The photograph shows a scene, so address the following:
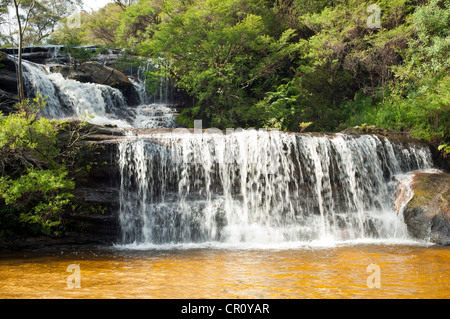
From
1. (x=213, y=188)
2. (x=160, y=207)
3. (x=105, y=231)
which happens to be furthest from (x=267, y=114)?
(x=105, y=231)

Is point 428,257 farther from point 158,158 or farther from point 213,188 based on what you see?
point 158,158

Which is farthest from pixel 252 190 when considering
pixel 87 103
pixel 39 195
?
pixel 87 103

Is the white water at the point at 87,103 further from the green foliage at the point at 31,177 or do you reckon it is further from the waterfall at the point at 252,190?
the waterfall at the point at 252,190

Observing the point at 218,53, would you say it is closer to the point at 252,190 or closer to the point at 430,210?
the point at 252,190

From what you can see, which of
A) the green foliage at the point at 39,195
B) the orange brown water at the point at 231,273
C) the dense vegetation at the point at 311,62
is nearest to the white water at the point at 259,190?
the orange brown water at the point at 231,273

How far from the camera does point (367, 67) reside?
16922mm

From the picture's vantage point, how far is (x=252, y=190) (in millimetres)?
10141

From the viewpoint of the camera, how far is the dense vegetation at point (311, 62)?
1544cm

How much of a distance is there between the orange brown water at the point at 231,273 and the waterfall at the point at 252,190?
4.74 ft

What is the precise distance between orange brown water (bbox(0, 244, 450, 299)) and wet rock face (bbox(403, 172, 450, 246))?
0.77 metres

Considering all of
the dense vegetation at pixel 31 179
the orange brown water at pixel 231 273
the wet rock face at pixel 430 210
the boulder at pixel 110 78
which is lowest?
the orange brown water at pixel 231 273
